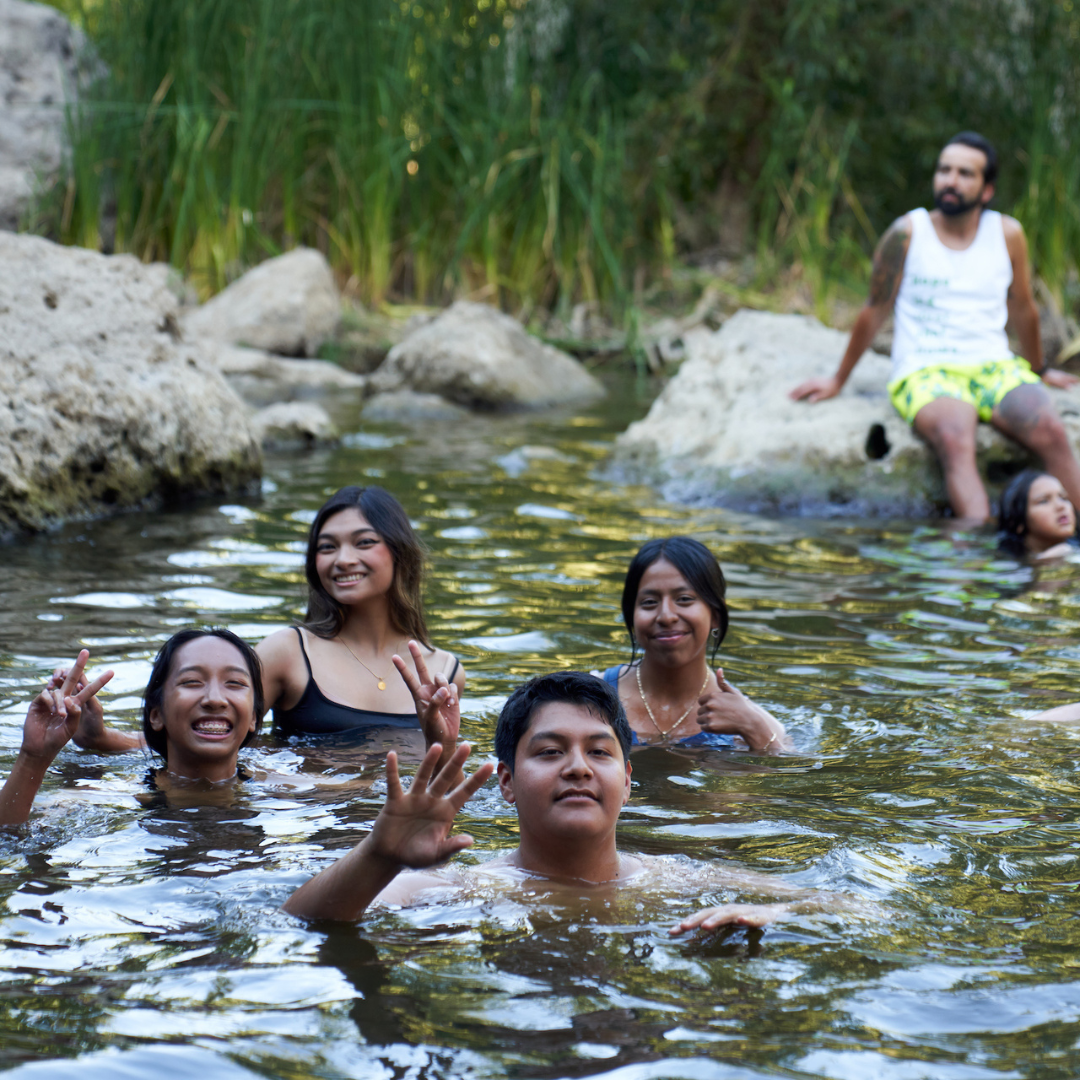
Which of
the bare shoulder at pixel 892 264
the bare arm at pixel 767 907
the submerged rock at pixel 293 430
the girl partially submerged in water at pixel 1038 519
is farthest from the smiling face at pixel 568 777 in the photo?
the submerged rock at pixel 293 430

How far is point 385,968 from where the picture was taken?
2752 millimetres

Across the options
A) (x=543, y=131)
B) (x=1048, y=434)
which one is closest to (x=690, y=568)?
(x=1048, y=434)

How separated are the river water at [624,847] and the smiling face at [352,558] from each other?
0.54 meters

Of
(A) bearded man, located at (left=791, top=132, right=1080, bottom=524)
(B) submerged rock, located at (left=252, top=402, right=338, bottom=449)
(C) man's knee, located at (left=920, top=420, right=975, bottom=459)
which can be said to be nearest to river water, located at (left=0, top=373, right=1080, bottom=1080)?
(C) man's knee, located at (left=920, top=420, right=975, bottom=459)

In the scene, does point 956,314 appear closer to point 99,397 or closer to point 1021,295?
point 1021,295

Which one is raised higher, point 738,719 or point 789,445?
point 789,445

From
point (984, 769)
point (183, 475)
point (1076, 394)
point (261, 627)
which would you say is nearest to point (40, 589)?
point (261, 627)

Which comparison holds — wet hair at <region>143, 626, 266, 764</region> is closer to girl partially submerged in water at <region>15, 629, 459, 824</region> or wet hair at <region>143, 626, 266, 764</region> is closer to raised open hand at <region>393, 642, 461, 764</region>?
girl partially submerged in water at <region>15, 629, 459, 824</region>

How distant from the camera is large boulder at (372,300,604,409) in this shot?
1138cm

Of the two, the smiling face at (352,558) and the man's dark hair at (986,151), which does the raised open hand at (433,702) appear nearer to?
the smiling face at (352,558)

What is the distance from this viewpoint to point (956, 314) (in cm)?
790

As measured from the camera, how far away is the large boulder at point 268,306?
468 inches

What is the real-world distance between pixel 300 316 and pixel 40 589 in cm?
647

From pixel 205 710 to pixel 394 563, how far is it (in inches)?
40.5
